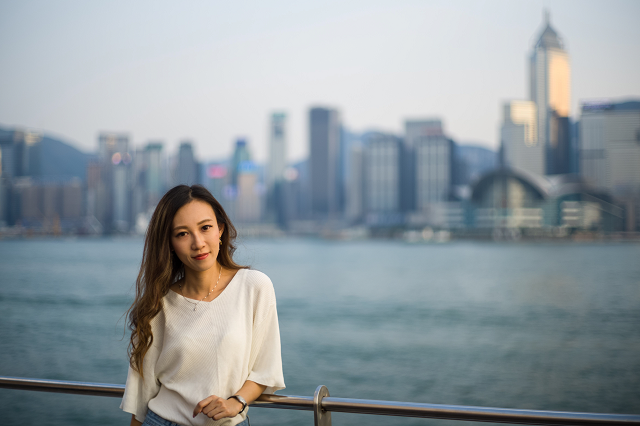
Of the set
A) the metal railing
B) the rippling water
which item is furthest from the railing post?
the rippling water

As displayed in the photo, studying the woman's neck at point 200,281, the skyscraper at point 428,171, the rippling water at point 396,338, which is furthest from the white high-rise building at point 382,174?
the woman's neck at point 200,281

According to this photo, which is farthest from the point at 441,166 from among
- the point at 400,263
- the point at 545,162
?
the point at 400,263

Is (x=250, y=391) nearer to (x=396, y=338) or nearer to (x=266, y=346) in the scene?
(x=266, y=346)

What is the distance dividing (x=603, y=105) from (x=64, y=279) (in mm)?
85368

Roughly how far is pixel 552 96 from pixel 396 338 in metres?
82.1

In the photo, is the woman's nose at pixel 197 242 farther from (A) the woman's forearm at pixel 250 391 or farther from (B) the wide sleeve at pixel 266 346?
(A) the woman's forearm at pixel 250 391

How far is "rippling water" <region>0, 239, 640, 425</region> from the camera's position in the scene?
1289cm

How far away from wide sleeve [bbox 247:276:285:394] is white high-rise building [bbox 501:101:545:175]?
300ft

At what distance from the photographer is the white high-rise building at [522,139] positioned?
294 ft

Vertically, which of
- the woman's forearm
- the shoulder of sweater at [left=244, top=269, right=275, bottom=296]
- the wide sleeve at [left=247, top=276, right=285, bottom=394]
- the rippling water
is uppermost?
the shoulder of sweater at [left=244, top=269, right=275, bottom=296]

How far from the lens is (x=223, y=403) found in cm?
133

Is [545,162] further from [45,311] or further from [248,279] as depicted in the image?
[248,279]

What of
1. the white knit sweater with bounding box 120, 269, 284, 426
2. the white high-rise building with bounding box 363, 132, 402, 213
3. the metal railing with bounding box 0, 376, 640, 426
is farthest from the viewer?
the white high-rise building with bounding box 363, 132, 402, 213

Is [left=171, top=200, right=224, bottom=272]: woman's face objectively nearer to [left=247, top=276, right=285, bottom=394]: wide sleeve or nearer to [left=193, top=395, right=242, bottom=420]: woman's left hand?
[left=247, top=276, right=285, bottom=394]: wide sleeve
